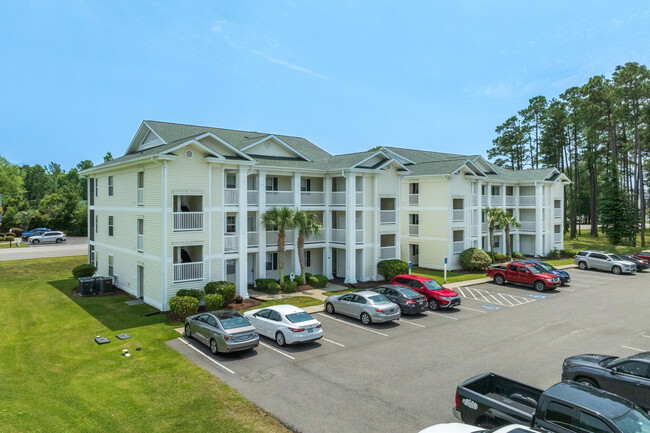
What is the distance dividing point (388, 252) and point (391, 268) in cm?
180

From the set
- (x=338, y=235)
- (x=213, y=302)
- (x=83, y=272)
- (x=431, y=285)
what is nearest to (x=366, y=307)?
(x=431, y=285)

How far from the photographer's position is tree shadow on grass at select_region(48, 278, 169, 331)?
18.7 m

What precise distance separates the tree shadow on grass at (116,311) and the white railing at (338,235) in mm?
13257

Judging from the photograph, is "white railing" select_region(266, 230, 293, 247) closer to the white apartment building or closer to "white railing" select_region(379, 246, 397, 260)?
the white apartment building

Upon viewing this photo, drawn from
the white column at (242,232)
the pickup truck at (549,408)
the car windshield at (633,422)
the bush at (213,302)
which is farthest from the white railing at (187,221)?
the car windshield at (633,422)

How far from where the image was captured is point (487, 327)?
18828 mm

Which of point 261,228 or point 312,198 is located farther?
point 312,198

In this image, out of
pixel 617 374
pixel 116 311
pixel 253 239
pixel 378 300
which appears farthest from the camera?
pixel 253 239

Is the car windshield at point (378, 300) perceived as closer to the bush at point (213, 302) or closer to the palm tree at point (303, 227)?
the bush at point (213, 302)

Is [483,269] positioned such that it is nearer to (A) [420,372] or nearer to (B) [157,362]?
(A) [420,372]

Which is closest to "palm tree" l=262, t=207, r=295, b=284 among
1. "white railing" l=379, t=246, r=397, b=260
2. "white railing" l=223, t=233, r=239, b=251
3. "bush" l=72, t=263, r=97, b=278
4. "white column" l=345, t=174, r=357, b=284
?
"white railing" l=223, t=233, r=239, b=251

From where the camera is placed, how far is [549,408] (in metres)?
7.80

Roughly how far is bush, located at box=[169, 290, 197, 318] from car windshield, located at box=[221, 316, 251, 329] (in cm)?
Result: 461

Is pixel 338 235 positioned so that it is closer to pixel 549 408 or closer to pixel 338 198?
pixel 338 198
